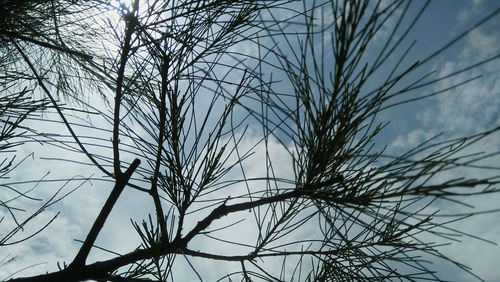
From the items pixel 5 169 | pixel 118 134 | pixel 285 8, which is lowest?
pixel 118 134

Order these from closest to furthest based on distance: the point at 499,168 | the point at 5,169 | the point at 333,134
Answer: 1. the point at 499,168
2. the point at 333,134
3. the point at 5,169

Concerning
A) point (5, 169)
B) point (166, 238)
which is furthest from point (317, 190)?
point (5, 169)

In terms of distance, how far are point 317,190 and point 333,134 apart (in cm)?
14

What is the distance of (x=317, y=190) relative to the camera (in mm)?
738

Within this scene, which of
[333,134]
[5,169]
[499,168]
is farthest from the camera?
[5,169]

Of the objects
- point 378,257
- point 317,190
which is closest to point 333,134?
point 317,190

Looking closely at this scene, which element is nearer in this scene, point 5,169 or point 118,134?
point 118,134

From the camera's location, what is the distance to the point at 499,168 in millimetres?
453

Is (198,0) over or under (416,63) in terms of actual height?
over

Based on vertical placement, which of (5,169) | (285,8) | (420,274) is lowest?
(420,274)

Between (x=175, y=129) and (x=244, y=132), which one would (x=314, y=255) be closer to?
(x=244, y=132)

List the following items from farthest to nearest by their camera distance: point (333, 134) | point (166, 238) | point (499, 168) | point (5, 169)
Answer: point (5, 169) → point (166, 238) → point (333, 134) → point (499, 168)

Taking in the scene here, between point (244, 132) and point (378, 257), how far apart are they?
43cm

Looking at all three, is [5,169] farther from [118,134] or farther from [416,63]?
[416,63]
